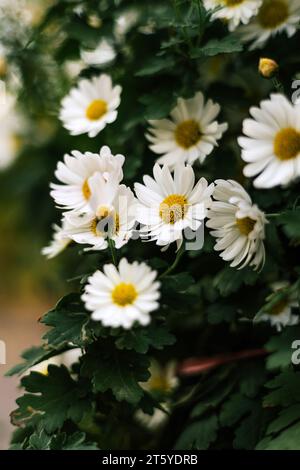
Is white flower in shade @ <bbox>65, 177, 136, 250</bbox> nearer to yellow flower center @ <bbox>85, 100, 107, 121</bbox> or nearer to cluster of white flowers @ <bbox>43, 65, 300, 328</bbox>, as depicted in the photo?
cluster of white flowers @ <bbox>43, 65, 300, 328</bbox>

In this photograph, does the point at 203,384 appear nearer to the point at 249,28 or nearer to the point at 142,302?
Result: the point at 142,302

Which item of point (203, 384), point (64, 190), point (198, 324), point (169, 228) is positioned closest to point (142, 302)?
point (169, 228)

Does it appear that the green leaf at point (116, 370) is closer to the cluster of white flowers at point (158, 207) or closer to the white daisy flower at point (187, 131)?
the cluster of white flowers at point (158, 207)

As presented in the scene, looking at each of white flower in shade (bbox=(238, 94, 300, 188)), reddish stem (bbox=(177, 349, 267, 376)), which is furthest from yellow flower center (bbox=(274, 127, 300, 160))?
reddish stem (bbox=(177, 349, 267, 376))

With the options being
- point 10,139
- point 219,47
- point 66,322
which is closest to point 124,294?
point 66,322

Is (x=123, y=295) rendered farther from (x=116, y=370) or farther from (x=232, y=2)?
(x=232, y=2)

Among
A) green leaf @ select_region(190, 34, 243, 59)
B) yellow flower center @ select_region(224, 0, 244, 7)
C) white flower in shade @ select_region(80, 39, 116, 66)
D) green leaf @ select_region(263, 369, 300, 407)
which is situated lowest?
green leaf @ select_region(263, 369, 300, 407)
